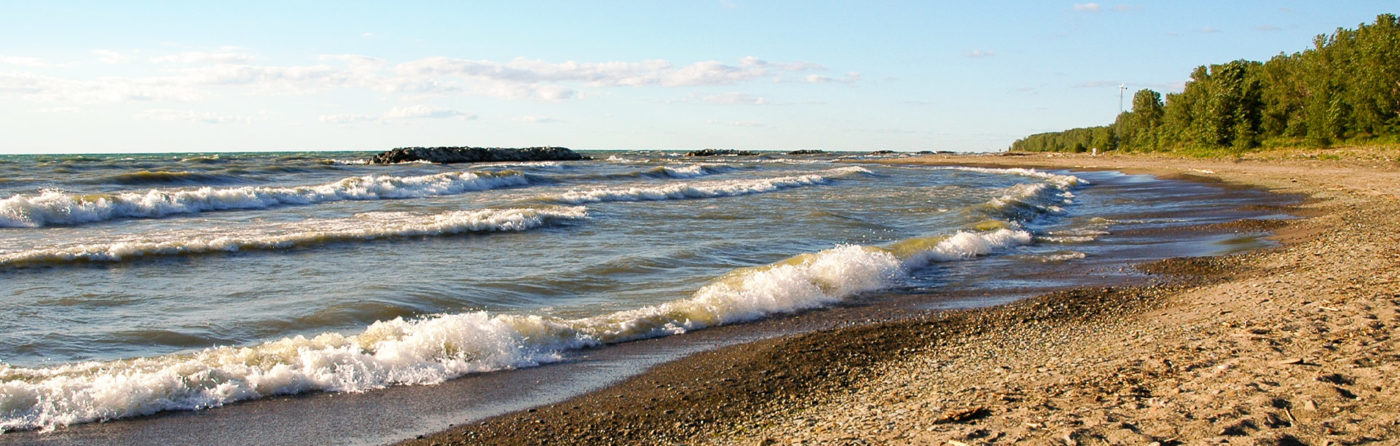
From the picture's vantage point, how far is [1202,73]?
253 ft

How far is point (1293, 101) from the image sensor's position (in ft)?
180

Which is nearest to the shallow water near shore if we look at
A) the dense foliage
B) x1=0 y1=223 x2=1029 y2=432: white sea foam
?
x1=0 y1=223 x2=1029 y2=432: white sea foam

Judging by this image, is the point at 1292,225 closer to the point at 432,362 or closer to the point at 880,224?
the point at 880,224

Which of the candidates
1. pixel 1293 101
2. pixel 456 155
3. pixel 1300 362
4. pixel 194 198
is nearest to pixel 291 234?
pixel 194 198

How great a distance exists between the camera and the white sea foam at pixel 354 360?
18.2ft

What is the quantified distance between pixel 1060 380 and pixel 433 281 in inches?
314

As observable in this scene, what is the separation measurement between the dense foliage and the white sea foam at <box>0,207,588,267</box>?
142 feet

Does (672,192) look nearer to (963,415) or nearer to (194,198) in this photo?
(194,198)

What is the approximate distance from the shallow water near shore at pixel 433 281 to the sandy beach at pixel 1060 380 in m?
0.78

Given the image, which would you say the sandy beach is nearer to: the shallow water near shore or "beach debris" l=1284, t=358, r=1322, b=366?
"beach debris" l=1284, t=358, r=1322, b=366

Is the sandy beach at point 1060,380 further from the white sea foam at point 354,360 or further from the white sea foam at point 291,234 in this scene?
the white sea foam at point 291,234

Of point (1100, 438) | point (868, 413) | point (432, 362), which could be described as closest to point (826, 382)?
point (868, 413)

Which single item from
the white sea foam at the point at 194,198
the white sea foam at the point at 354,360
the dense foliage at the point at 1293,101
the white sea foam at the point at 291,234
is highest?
the dense foliage at the point at 1293,101

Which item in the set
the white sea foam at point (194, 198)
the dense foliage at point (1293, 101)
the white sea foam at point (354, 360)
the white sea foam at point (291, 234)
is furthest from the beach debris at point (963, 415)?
the dense foliage at point (1293, 101)
